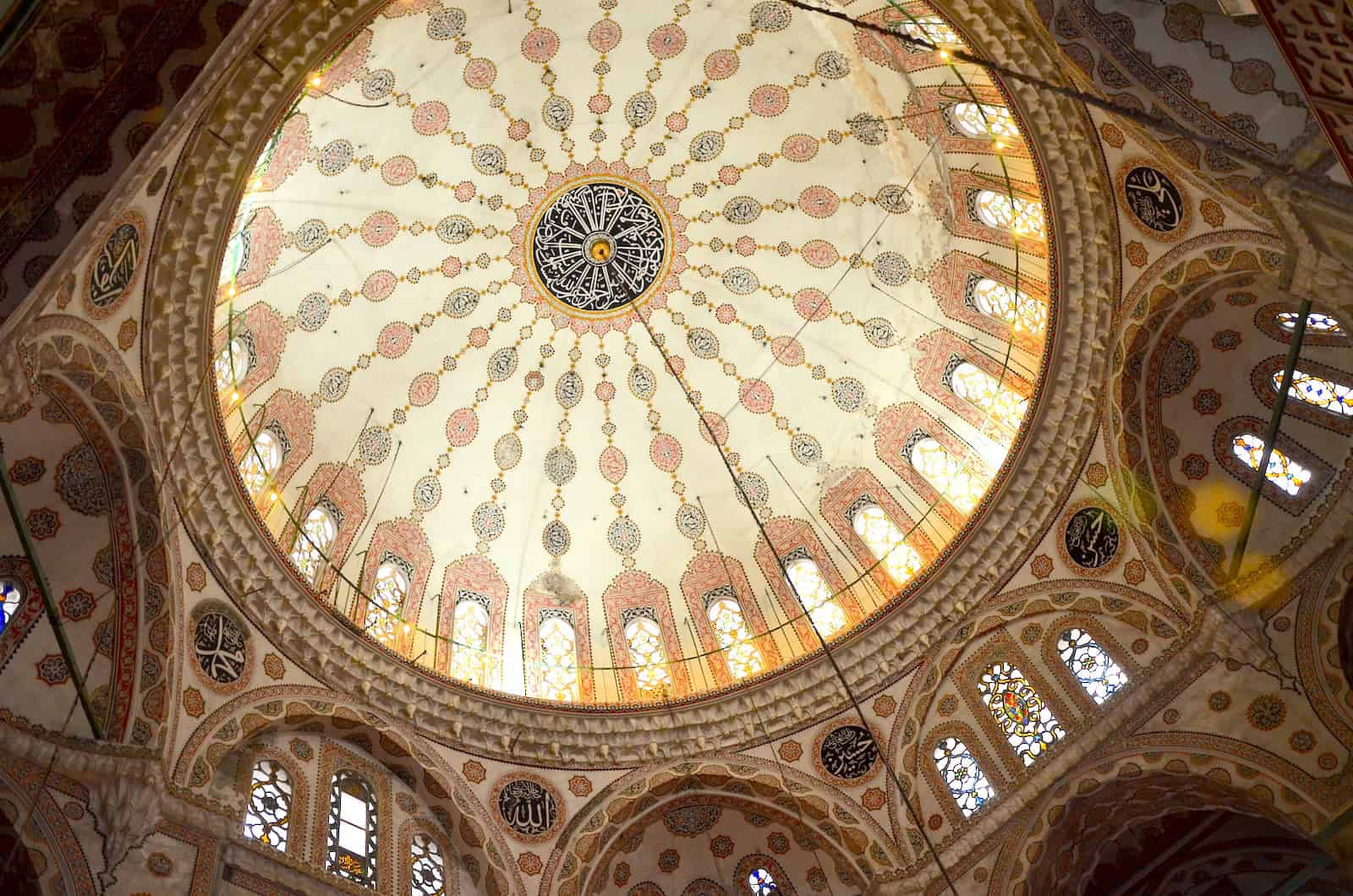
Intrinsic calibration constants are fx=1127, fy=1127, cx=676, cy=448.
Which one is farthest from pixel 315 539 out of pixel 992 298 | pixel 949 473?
pixel 992 298

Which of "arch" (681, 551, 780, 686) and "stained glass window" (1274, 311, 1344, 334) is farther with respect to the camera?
"arch" (681, 551, 780, 686)

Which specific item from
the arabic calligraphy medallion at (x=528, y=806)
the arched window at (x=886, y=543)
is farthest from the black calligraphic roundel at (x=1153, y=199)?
the arabic calligraphy medallion at (x=528, y=806)

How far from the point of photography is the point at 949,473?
44.5 ft

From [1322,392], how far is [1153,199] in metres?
2.55

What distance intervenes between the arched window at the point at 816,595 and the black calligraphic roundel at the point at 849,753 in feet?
4.53

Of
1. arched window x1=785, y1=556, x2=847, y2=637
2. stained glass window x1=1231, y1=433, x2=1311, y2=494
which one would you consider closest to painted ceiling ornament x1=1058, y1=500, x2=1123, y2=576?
stained glass window x1=1231, y1=433, x2=1311, y2=494

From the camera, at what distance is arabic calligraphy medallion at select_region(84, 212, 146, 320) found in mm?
8922

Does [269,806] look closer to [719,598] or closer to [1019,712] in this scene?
[719,598]

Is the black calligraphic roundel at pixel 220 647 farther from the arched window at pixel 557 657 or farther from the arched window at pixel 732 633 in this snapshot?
the arched window at pixel 732 633

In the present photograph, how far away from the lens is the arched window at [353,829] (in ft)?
35.4

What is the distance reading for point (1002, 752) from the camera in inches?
467

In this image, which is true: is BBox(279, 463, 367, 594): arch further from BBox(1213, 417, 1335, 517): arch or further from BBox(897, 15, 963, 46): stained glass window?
BBox(1213, 417, 1335, 517): arch

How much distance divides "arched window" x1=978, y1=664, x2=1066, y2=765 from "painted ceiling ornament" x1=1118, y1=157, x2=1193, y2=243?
4842 millimetres

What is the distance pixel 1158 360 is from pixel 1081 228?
5.08ft
